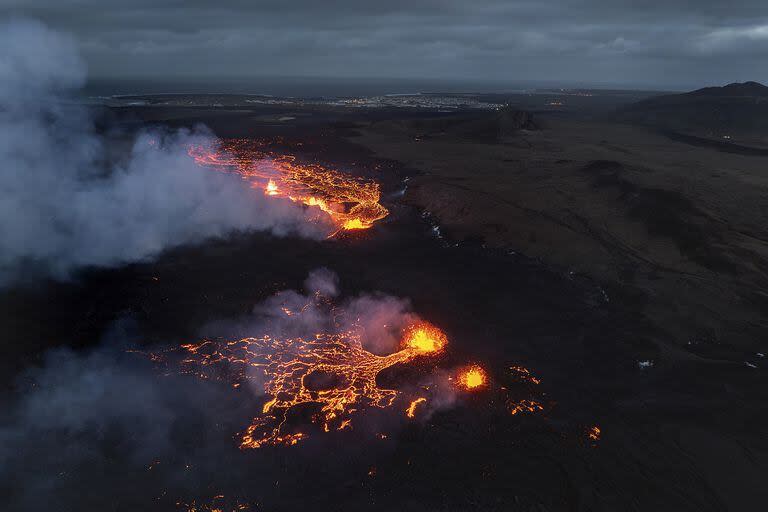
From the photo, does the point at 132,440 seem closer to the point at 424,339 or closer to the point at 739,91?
the point at 424,339

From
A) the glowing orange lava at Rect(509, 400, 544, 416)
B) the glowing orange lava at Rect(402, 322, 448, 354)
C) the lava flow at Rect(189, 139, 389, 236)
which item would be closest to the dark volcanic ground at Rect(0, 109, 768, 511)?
the glowing orange lava at Rect(509, 400, 544, 416)

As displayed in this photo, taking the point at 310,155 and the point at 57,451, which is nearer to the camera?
the point at 57,451

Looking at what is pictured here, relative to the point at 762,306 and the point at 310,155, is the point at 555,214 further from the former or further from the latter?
the point at 310,155

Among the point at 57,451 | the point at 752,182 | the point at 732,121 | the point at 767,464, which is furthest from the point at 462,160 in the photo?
the point at 732,121

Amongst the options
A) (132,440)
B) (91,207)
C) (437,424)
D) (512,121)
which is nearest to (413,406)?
(437,424)

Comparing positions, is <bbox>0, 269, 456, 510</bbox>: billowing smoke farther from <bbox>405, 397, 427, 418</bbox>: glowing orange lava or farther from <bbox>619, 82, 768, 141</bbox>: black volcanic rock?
<bbox>619, 82, 768, 141</bbox>: black volcanic rock

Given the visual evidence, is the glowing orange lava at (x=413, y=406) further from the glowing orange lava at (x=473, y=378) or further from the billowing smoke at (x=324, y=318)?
the billowing smoke at (x=324, y=318)
